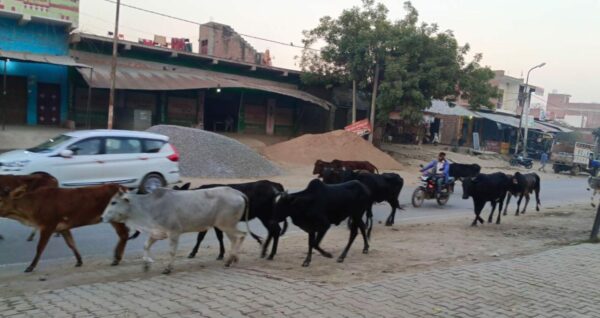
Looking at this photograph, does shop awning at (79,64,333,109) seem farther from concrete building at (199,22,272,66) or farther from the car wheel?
the car wheel

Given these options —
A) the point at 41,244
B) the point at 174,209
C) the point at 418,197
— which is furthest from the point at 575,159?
the point at 41,244

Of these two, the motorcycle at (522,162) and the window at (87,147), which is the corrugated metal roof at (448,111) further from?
the window at (87,147)

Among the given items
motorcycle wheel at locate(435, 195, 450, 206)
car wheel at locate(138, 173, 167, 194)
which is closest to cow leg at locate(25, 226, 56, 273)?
car wheel at locate(138, 173, 167, 194)

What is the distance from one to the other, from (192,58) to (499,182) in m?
21.6

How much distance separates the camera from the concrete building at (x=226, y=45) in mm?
39188

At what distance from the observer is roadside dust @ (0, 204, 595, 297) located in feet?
19.9

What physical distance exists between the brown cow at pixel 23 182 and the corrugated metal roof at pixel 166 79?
16.4m

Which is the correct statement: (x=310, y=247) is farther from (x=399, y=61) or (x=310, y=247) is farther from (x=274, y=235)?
(x=399, y=61)

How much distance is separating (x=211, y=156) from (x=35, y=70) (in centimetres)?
1167

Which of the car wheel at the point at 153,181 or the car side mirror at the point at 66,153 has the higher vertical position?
the car side mirror at the point at 66,153

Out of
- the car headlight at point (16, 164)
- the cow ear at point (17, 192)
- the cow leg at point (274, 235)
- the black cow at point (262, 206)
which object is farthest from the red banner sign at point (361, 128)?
the cow ear at point (17, 192)

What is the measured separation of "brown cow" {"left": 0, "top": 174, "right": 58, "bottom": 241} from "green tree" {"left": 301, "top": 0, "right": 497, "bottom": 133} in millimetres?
22792

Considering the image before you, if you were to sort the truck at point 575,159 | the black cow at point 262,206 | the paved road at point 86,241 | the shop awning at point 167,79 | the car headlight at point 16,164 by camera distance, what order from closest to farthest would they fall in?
1. the paved road at point 86,241
2. the black cow at point 262,206
3. the car headlight at point 16,164
4. the shop awning at point 167,79
5. the truck at point 575,159

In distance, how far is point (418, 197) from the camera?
Result: 587 inches
